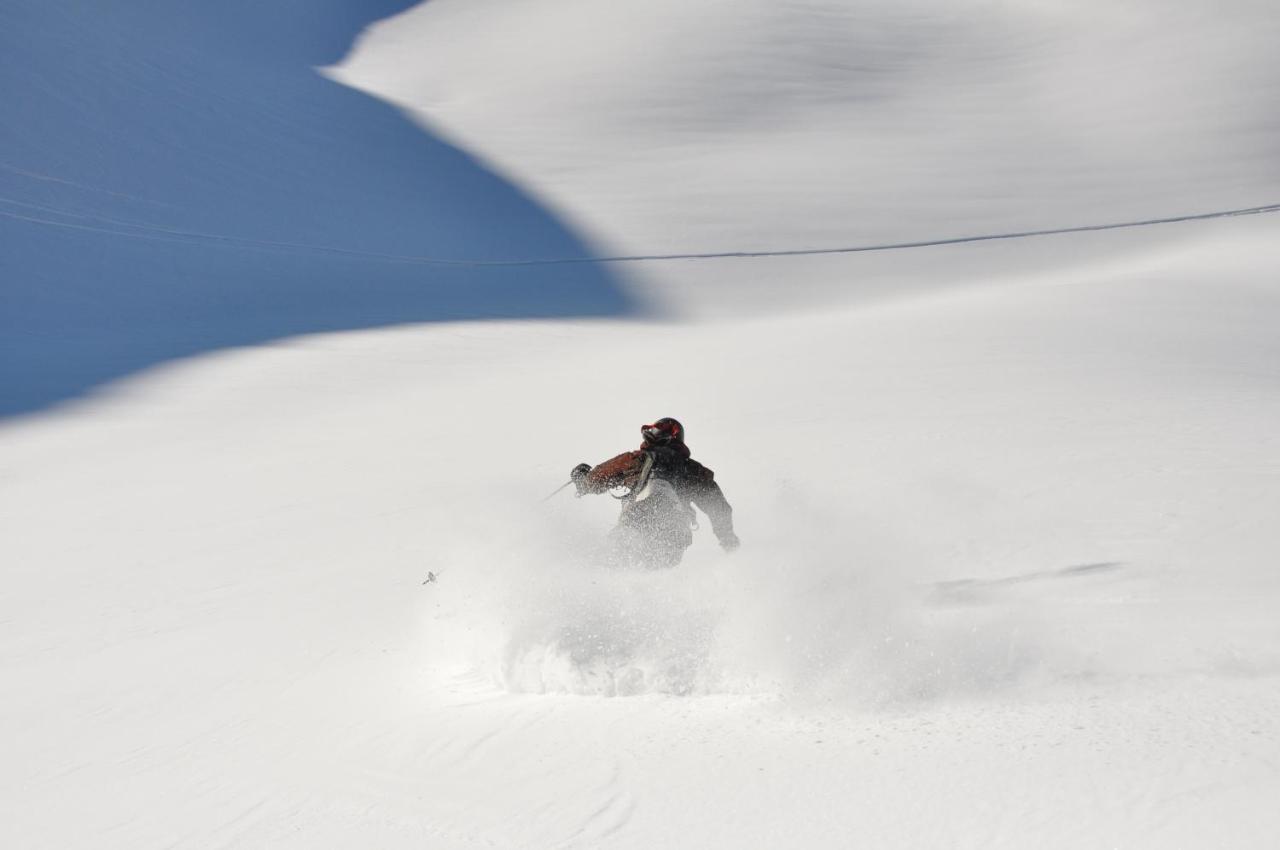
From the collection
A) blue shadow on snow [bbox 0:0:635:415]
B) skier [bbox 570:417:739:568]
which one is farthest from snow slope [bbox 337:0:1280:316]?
skier [bbox 570:417:739:568]

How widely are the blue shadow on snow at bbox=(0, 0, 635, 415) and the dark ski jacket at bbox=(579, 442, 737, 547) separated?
10.3 metres

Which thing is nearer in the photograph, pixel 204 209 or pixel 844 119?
pixel 204 209

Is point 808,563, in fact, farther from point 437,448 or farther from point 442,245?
point 442,245

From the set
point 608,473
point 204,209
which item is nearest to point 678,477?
point 608,473

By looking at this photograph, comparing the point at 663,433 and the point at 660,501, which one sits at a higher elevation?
the point at 663,433

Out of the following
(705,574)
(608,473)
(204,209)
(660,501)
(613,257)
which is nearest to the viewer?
(705,574)

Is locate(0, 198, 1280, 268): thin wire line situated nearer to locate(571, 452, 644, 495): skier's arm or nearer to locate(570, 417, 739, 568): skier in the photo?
locate(571, 452, 644, 495): skier's arm

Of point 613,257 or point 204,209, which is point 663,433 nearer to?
point 613,257

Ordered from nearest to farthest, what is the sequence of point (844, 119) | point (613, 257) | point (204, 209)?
point (613, 257), point (204, 209), point (844, 119)

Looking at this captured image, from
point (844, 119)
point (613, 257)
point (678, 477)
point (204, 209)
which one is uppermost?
point (844, 119)

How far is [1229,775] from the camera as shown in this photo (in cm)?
356

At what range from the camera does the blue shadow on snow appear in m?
18.4

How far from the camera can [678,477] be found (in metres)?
6.32

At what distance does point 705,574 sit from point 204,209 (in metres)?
21.3
